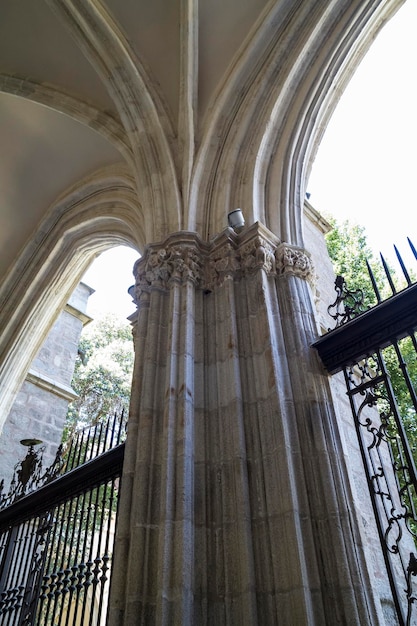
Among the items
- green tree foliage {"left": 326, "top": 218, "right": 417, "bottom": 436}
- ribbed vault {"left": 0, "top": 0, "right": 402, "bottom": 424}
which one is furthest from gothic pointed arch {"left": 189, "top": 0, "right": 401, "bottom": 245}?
green tree foliage {"left": 326, "top": 218, "right": 417, "bottom": 436}

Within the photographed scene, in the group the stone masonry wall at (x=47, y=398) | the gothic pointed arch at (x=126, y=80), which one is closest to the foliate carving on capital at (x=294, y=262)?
the gothic pointed arch at (x=126, y=80)

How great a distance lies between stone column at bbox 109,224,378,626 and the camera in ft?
8.28

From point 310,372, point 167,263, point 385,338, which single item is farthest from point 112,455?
point 385,338

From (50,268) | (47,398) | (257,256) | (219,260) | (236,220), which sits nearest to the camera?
(257,256)

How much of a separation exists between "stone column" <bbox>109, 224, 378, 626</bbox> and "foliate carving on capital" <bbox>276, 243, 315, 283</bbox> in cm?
1

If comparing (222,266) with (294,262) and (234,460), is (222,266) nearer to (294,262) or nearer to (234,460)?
(294,262)

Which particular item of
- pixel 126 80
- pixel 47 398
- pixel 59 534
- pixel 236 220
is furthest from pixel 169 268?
pixel 47 398

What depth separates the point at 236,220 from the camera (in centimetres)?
425

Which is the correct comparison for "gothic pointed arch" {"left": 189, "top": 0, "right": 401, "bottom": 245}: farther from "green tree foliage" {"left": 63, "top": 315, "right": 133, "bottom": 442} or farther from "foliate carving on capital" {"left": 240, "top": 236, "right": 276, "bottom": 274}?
"green tree foliage" {"left": 63, "top": 315, "right": 133, "bottom": 442}

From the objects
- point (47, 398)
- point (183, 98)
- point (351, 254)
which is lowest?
point (47, 398)

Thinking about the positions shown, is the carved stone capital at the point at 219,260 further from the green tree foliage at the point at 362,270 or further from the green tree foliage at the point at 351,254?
the green tree foliage at the point at 351,254

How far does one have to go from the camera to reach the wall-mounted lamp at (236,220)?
4.24 metres

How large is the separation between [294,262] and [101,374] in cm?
1043

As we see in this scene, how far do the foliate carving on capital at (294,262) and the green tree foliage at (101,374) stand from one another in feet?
26.5
